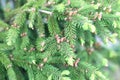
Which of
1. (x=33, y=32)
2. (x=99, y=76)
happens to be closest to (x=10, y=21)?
(x=33, y=32)

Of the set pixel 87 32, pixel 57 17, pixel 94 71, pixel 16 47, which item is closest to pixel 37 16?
pixel 57 17

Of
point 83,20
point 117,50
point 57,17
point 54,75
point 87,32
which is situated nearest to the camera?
point 83,20

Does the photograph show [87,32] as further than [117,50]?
No

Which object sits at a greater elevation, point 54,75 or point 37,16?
point 37,16

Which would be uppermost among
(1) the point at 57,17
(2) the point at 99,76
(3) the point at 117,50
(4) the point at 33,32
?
(1) the point at 57,17

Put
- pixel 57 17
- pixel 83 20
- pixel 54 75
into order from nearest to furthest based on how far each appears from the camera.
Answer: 1. pixel 83 20
2. pixel 54 75
3. pixel 57 17

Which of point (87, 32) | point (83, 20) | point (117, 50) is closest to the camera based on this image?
point (83, 20)

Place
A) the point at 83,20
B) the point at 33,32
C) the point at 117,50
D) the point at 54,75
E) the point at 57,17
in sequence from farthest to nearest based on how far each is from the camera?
the point at 117,50 < the point at 33,32 < the point at 57,17 < the point at 54,75 < the point at 83,20

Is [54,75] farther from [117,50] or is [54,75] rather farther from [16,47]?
[117,50]

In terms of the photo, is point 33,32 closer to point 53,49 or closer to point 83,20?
point 53,49
